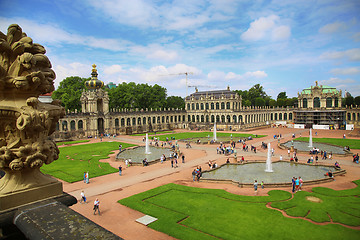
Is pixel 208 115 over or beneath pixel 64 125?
over

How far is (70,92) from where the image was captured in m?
83.1

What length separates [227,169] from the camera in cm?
3509

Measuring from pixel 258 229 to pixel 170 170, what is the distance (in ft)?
60.6

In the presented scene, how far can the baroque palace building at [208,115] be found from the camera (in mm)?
76500

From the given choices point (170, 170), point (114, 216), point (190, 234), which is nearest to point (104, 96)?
point (170, 170)

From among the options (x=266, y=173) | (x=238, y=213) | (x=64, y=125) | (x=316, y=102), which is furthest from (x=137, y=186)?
(x=316, y=102)

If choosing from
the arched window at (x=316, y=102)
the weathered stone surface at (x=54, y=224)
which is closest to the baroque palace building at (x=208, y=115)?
the arched window at (x=316, y=102)

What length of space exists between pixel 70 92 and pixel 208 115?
50.9m

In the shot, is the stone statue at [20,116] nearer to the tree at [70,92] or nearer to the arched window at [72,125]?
the arched window at [72,125]

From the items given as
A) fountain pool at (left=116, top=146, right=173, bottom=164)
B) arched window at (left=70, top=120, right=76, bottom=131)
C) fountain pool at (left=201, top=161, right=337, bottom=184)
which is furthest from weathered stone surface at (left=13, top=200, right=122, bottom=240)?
arched window at (left=70, top=120, right=76, bottom=131)

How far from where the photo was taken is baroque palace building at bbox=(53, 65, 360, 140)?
7650 centimetres

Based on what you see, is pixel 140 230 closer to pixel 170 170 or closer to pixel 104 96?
pixel 170 170

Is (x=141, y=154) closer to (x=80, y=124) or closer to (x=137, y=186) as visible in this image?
(x=137, y=186)

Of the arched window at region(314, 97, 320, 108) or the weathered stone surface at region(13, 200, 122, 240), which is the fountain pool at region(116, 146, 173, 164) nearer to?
the weathered stone surface at region(13, 200, 122, 240)
